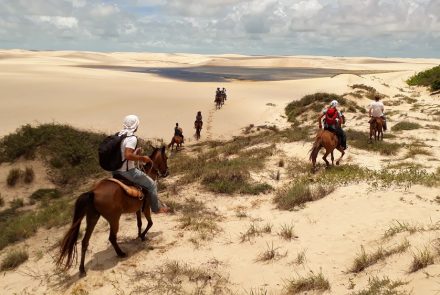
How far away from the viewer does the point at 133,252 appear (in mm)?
8297

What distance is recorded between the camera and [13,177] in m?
16.9

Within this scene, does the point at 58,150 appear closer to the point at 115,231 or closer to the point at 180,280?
the point at 115,231

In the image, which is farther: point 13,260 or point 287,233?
point 13,260

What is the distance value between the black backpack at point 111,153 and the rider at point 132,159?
0.24 ft

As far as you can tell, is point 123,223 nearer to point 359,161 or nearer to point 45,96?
point 359,161

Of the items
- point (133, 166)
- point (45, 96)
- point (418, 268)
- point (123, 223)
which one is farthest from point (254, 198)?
point (45, 96)

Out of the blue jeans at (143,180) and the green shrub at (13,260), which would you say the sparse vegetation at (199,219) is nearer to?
the blue jeans at (143,180)

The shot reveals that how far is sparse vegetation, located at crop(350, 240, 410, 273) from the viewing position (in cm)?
639

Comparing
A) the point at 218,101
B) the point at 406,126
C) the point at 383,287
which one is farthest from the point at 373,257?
the point at 218,101

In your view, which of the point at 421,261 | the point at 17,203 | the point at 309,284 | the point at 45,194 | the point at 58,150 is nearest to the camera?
the point at 421,261

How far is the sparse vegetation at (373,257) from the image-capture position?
6.39 m

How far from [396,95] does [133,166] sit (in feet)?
137

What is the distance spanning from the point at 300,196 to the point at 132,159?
15.6 ft

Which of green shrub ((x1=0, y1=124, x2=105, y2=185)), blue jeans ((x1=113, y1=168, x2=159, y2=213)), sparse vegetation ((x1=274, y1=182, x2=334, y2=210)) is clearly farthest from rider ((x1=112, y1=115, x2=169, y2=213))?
green shrub ((x1=0, y1=124, x2=105, y2=185))
